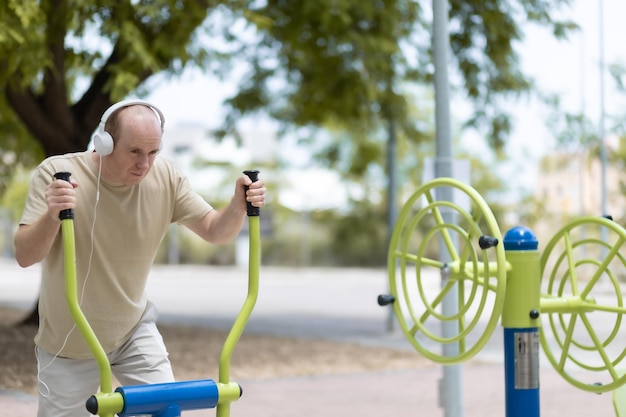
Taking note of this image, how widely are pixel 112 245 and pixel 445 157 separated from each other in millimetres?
2811

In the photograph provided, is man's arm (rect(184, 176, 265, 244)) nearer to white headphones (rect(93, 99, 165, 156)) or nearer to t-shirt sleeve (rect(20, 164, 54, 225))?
white headphones (rect(93, 99, 165, 156))

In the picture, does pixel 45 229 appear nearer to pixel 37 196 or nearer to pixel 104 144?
pixel 37 196

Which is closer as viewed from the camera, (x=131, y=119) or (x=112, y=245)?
(x=131, y=119)

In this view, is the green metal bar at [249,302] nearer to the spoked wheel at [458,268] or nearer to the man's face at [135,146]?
the man's face at [135,146]

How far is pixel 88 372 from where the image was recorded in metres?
3.21

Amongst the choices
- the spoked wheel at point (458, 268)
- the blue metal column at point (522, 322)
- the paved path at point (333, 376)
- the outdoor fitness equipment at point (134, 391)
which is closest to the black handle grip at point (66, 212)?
the outdoor fitness equipment at point (134, 391)

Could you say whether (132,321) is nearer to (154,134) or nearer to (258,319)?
(154,134)

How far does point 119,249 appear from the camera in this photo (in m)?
3.14

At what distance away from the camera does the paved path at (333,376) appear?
Answer: 6.54 m

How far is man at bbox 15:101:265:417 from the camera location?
9.86 ft

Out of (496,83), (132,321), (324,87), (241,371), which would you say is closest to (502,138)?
(496,83)

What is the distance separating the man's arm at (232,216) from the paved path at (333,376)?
299 centimetres

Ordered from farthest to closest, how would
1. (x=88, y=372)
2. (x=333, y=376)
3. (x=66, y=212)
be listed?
1. (x=333, y=376)
2. (x=88, y=372)
3. (x=66, y=212)

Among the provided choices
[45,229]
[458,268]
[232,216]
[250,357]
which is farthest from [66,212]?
[250,357]
